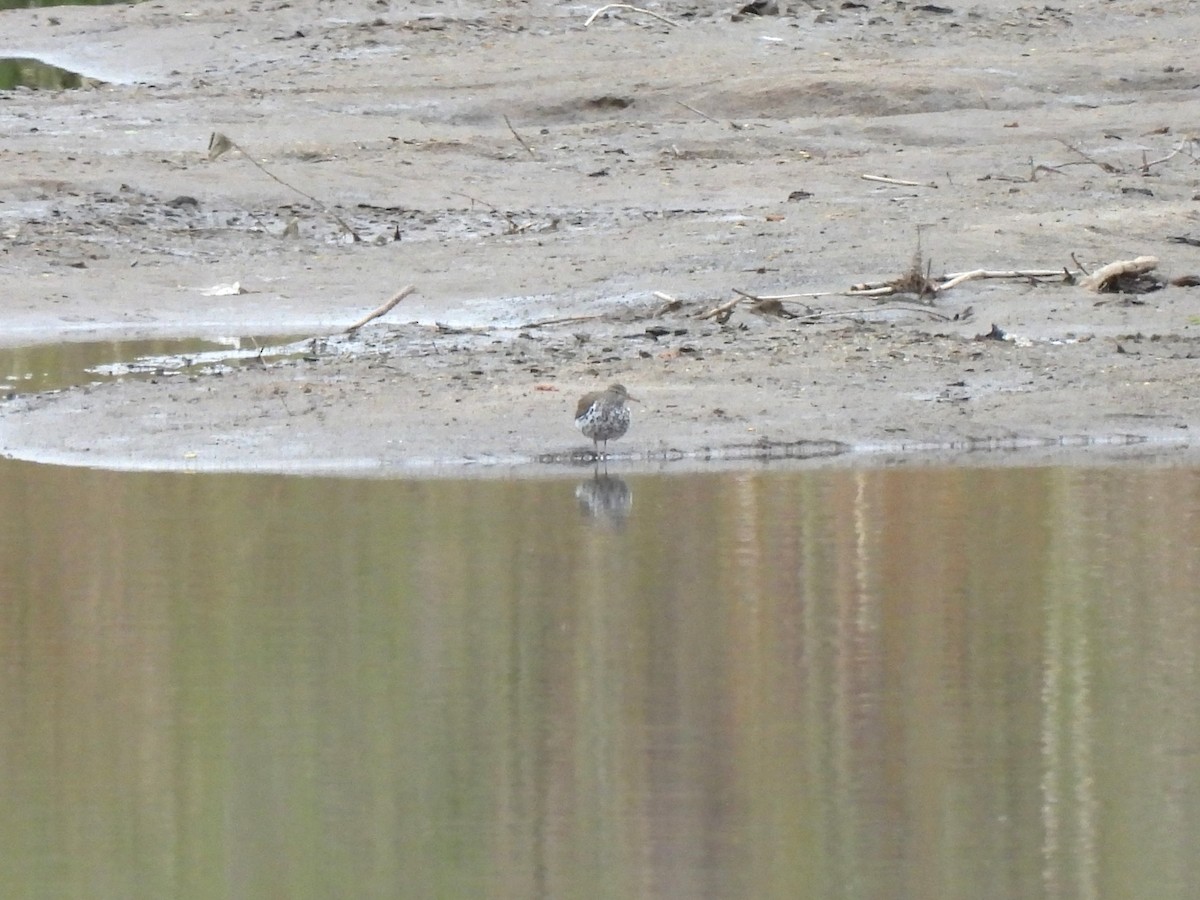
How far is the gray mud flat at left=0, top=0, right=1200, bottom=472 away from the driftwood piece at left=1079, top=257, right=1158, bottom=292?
10 centimetres

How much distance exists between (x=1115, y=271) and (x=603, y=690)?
20.7ft

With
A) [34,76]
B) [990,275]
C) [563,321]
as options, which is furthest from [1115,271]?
[34,76]

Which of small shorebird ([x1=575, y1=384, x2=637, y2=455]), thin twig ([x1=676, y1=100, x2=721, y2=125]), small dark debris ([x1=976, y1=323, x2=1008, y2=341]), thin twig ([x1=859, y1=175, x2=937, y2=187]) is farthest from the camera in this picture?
thin twig ([x1=676, y1=100, x2=721, y2=125])

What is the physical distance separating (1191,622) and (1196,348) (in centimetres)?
443

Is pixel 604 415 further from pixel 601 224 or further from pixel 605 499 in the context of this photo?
pixel 601 224

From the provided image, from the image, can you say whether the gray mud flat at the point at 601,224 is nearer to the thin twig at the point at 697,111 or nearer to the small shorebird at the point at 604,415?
the thin twig at the point at 697,111

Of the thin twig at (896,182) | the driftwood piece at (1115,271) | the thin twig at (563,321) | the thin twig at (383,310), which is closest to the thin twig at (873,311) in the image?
the driftwood piece at (1115,271)

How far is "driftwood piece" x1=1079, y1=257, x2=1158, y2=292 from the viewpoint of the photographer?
36.7ft

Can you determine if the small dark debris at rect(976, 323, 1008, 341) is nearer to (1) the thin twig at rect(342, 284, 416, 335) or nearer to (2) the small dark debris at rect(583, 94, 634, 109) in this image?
(1) the thin twig at rect(342, 284, 416, 335)

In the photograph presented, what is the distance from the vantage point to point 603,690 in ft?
17.8

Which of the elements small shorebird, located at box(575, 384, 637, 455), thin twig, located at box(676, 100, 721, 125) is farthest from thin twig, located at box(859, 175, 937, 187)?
small shorebird, located at box(575, 384, 637, 455)

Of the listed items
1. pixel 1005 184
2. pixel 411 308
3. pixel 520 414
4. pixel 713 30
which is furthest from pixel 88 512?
pixel 713 30

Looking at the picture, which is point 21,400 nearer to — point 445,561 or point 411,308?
point 411,308

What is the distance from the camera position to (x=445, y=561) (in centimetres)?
676
